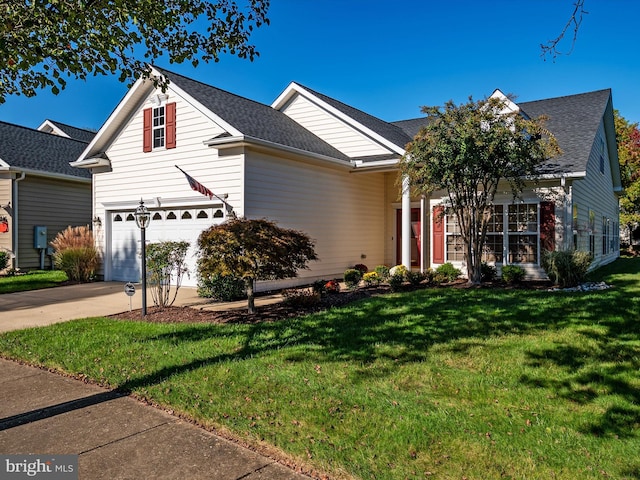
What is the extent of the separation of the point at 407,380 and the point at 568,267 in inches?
307

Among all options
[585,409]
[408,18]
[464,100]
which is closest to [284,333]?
[585,409]

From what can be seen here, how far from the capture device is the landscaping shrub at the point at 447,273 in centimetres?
1205

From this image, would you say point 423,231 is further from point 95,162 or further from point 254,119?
point 95,162

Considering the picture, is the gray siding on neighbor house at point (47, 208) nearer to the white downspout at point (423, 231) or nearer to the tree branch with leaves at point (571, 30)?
the white downspout at point (423, 231)

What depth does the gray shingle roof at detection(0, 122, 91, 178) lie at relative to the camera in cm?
1708

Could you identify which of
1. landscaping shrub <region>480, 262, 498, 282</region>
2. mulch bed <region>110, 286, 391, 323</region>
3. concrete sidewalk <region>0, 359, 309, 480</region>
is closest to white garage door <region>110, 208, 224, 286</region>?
mulch bed <region>110, 286, 391, 323</region>

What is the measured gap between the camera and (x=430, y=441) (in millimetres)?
3443

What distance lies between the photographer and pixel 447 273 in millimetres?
12344

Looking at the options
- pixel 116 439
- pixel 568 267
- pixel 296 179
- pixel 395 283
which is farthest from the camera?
pixel 296 179

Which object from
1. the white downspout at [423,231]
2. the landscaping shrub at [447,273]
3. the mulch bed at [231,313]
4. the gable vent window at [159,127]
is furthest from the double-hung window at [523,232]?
the gable vent window at [159,127]

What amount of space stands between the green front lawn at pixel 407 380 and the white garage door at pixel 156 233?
450 cm

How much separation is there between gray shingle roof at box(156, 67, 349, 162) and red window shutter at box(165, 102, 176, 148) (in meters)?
0.70

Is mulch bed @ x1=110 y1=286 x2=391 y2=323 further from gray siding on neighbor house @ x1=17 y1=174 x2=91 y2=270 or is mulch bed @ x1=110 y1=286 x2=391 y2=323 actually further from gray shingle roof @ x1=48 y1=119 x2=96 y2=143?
gray shingle roof @ x1=48 y1=119 x2=96 y2=143

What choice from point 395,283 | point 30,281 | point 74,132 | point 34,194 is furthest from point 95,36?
point 74,132
